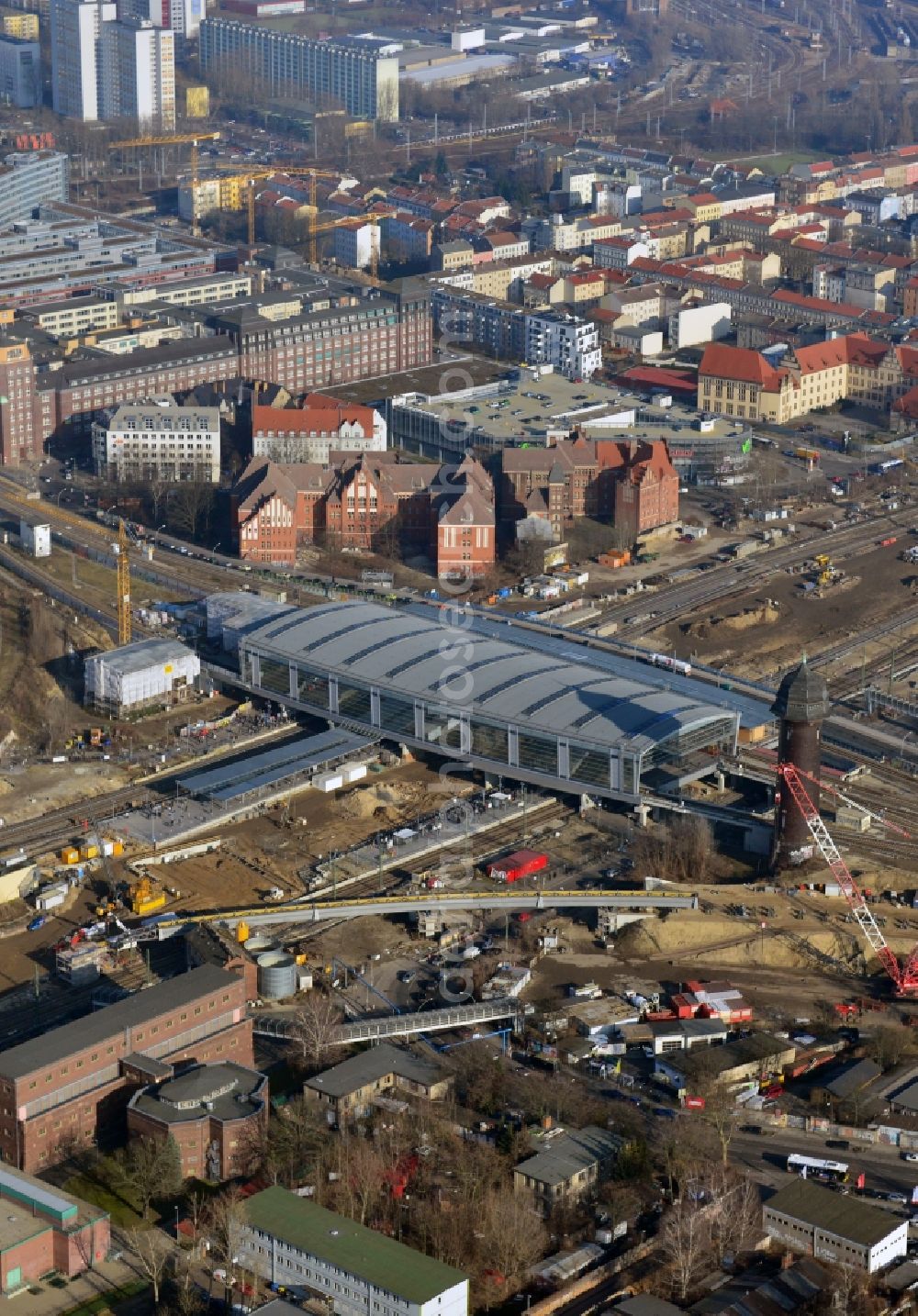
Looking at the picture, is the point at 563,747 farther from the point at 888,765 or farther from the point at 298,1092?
the point at 298,1092

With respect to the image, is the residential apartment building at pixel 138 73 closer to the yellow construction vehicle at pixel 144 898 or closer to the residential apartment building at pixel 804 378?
the residential apartment building at pixel 804 378

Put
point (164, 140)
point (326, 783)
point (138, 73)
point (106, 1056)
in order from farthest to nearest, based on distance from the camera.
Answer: point (138, 73) < point (164, 140) < point (326, 783) < point (106, 1056)

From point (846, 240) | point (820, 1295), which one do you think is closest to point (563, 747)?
point (820, 1295)

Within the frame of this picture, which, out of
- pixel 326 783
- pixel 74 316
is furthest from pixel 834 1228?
pixel 74 316

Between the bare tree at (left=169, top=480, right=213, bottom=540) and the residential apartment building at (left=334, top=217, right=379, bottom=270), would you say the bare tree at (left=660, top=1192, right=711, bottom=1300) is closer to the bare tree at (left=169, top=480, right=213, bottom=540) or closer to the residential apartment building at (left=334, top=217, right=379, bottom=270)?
the bare tree at (left=169, top=480, right=213, bottom=540)

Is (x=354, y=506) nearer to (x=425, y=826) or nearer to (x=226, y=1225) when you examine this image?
(x=425, y=826)

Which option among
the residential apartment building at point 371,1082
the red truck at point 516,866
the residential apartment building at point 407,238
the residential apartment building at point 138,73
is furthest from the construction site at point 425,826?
the residential apartment building at point 138,73

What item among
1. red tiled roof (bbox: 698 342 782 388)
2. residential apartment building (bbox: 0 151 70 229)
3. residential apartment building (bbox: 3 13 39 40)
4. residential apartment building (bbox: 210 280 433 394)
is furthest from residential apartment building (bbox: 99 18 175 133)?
red tiled roof (bbox: 698 342 782 388)
